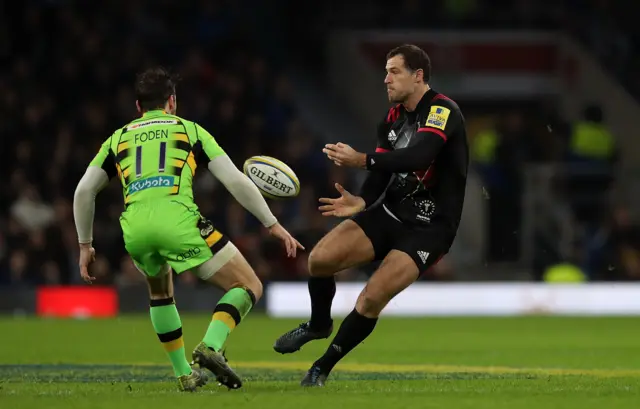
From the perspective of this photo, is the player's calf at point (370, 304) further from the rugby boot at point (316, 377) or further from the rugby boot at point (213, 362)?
the rugby boot at point (213, 362)

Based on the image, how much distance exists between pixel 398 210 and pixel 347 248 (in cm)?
42

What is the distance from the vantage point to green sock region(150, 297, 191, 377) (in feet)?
28.6

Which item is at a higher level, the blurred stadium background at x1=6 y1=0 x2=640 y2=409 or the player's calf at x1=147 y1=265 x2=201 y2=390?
the player's calf at x1=147 y1=265 x2=201 y2=390

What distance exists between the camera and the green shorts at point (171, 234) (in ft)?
27.3

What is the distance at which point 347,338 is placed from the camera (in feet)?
29.2

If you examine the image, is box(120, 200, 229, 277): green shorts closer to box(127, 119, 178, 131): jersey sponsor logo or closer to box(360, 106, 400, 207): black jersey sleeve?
box(127, 119, 178, 131): jersey sponsor logo

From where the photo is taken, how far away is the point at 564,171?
2091 centimetres

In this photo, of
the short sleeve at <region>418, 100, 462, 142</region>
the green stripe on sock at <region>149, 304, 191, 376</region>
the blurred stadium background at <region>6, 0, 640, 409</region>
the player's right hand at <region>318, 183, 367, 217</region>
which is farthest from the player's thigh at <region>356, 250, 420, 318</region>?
the blurred stadium background at <region>6, 0, 640, 409</region>

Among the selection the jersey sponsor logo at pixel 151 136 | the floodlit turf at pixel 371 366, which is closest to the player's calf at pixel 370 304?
the floodlit turf at pixel 371 366

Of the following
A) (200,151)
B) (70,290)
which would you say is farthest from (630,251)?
(200,151)

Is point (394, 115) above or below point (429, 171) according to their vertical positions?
above

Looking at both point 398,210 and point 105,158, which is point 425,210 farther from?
point 105,158

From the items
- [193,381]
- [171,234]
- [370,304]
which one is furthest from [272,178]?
[193,381]

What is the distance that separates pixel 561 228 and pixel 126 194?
1291cm
